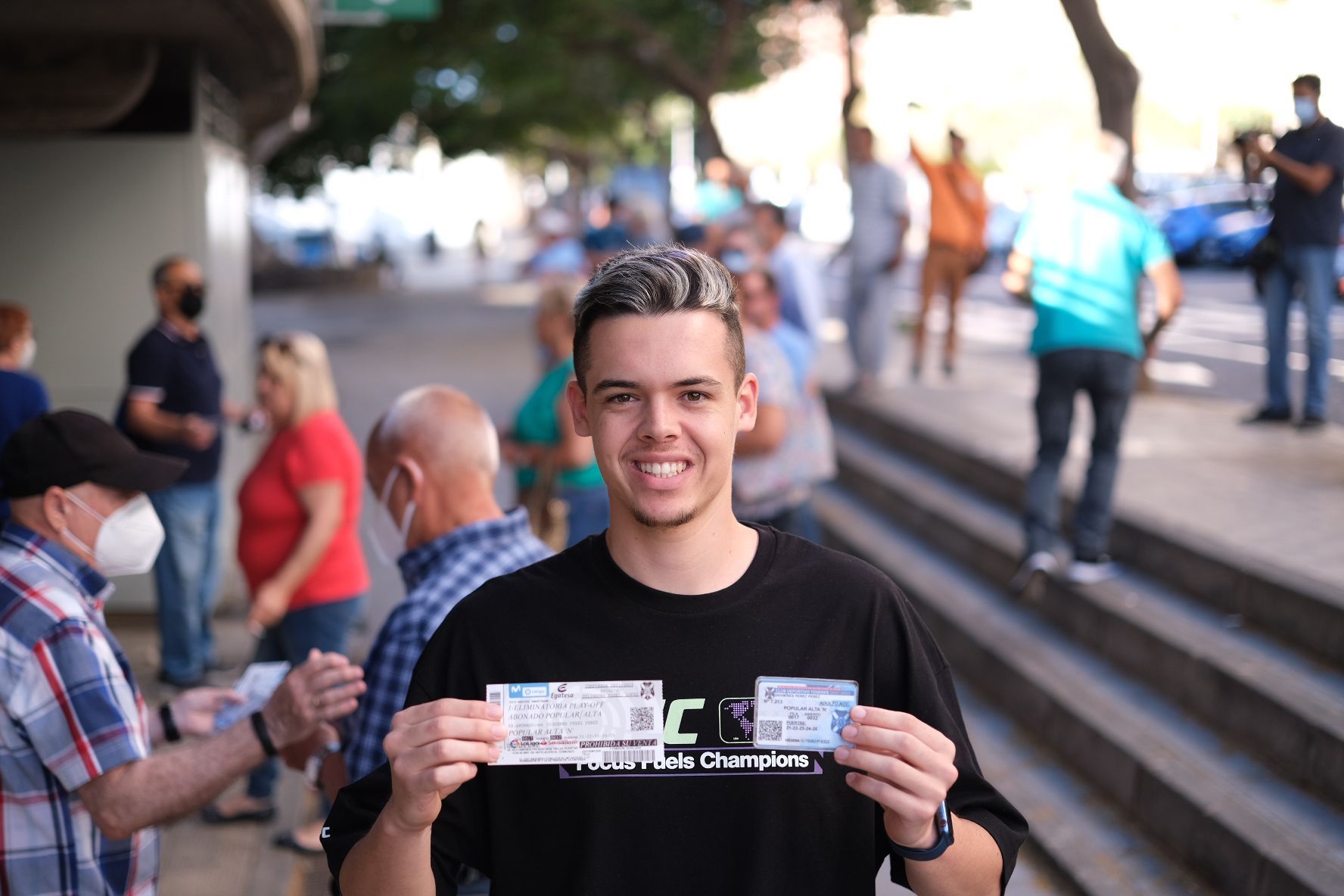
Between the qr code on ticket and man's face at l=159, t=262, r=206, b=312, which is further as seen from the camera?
man's face at l=159, t=262, r=206, b=312

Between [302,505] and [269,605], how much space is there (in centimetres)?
53

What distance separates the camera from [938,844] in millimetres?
1981

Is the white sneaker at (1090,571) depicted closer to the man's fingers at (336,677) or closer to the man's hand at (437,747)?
the man's fingers at (336,677)

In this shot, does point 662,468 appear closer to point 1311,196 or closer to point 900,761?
point 900,761

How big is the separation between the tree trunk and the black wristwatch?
9235 mm

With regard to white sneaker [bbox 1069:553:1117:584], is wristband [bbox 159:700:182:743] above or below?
above

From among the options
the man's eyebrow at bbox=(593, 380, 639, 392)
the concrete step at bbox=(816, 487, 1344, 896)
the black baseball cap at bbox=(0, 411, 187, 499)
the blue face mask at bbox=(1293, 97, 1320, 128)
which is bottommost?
the concrete step at bbox=(816, 487, 1344, 896)

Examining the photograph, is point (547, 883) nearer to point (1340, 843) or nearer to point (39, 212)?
point (1340, 843)

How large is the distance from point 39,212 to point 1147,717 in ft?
21.9

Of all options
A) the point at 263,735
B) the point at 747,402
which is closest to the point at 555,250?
the point at 263,735

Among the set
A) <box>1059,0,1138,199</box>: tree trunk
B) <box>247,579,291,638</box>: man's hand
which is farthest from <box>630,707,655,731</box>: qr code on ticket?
<box>1059,0,1138,199</box>: tree trunk

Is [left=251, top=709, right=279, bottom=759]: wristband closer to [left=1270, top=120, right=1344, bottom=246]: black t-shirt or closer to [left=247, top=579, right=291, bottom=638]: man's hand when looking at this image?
[left=247, top=579, right=291, bottom=638]: man's hand

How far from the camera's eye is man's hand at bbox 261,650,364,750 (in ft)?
9.62

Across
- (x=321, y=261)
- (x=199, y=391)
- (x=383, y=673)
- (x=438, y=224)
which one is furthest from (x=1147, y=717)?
(x=438, y=224)
